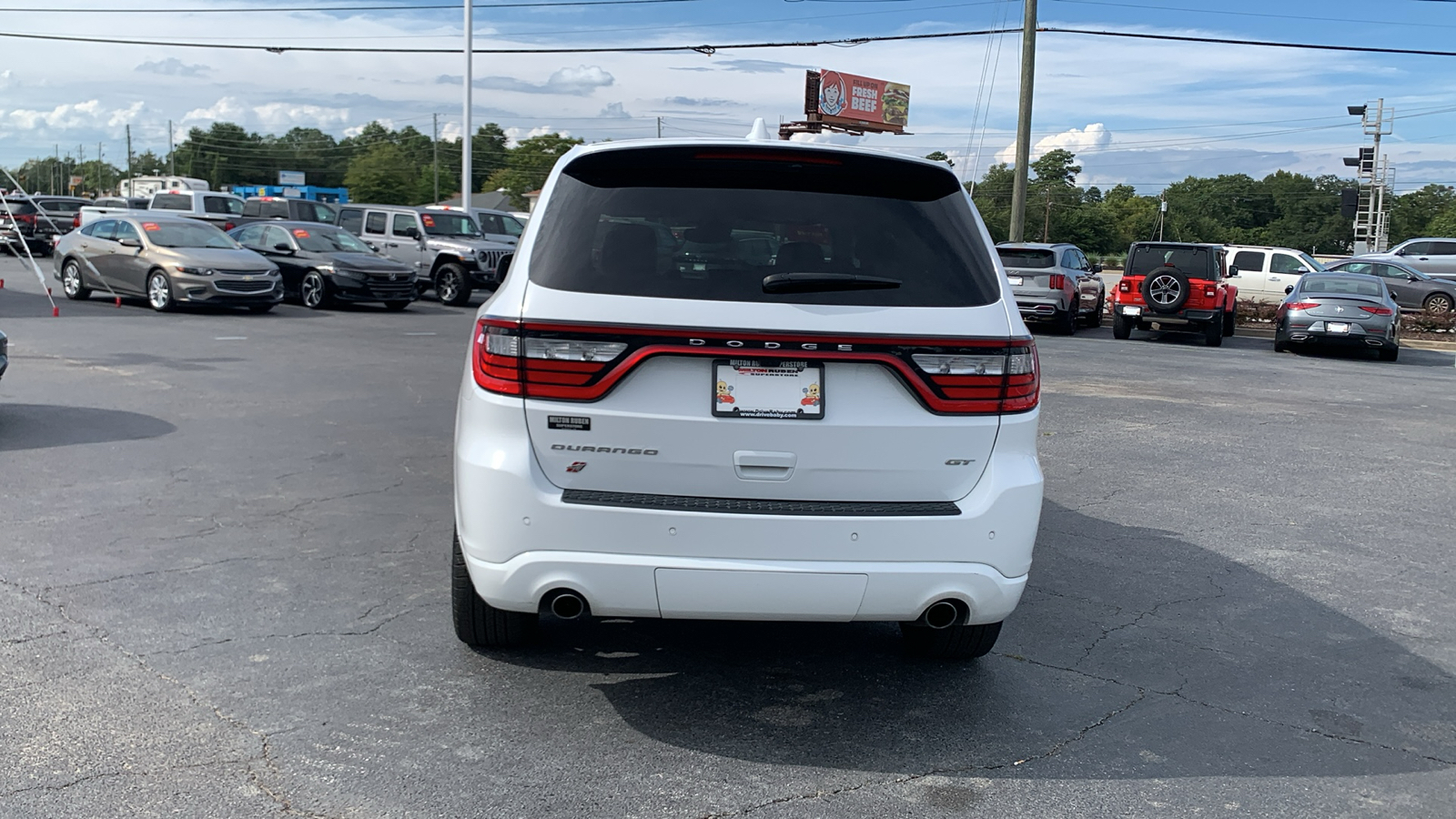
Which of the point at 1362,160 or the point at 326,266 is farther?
the point at 1362,160

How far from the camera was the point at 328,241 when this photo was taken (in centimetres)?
2241

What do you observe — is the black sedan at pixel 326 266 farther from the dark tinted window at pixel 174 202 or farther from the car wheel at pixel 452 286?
the dark tinted window at pixel 174 202

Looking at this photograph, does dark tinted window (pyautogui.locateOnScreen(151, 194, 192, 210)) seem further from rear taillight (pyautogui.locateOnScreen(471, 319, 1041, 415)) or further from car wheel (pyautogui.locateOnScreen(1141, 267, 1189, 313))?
rear taillight (pyautogui.locateOnScreen(471, 319, 1041, 415))

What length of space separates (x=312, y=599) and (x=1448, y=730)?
4.38m

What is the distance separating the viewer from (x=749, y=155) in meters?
4.03

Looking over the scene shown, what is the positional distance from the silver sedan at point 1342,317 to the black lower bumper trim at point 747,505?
1883 cm

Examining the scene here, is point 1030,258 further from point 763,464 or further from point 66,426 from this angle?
point 763,464

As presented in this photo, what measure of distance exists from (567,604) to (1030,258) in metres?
20.9

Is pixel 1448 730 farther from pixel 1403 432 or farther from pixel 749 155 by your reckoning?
pixel 1403 432

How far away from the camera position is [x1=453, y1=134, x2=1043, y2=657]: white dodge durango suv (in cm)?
371

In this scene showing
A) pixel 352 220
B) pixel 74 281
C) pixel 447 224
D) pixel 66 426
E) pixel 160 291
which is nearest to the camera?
pixel 66 426

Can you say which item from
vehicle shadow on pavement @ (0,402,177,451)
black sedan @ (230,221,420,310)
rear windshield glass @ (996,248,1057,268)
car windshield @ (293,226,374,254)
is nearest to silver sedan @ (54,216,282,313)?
black sedan @ (230,221,420,310)

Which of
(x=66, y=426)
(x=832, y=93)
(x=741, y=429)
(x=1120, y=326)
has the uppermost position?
(x=832, y=93)

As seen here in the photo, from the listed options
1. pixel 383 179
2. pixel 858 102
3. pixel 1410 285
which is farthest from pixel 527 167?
Result: pixel 1410 285
